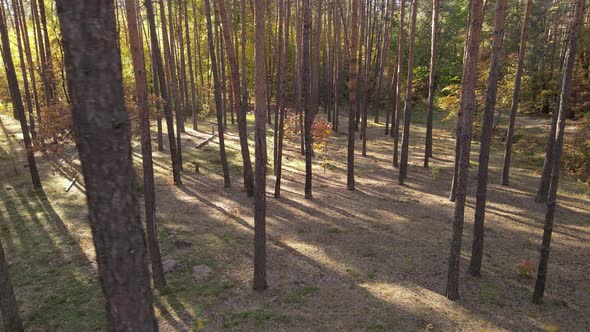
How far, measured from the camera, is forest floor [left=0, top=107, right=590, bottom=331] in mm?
8258

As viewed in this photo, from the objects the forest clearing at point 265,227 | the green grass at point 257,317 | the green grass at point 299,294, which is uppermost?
the forest clearing at point 265,227

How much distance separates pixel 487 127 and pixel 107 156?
8664 millimetres

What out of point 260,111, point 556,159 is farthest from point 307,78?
point 556,159

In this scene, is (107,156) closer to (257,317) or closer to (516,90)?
(257,317)

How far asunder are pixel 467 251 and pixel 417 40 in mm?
31540

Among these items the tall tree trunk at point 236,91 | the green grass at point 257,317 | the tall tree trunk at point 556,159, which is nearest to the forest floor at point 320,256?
the green grass at point 257,317

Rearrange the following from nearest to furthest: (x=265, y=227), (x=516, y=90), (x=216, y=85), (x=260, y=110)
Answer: (x=260, y=110)
(x=265, y=227)
(x=516, y=90)
(x=216, y=85)

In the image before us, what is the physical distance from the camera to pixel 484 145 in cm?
887

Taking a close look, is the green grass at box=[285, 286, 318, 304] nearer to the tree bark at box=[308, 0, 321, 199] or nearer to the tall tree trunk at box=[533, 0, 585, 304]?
the tall tree trunk at box=[533, 0, 585, 304]

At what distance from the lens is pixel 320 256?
36.6 feet

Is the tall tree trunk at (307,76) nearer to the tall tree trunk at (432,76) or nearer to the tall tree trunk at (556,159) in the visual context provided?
the tall tree trunk at (432,76)

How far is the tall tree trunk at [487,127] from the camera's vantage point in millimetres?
8273

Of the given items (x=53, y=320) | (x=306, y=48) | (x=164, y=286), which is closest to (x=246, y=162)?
(x=306, y=48)

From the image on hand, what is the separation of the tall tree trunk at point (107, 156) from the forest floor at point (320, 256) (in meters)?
5.83
